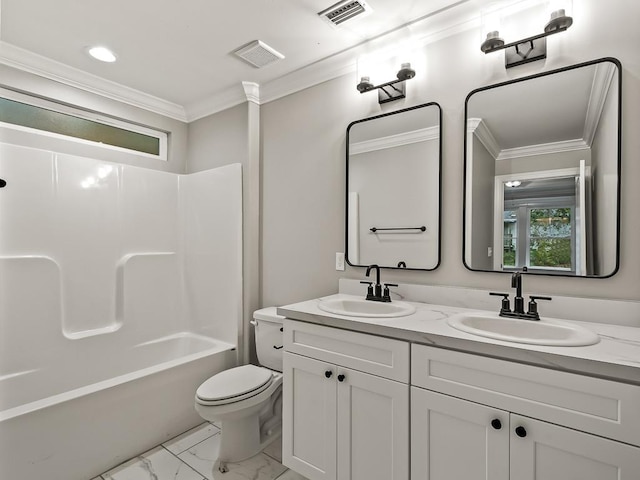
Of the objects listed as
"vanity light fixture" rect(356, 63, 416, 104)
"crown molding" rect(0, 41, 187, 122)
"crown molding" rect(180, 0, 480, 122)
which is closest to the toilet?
"vanity light fixture" rect(356, 63, 416, 104)

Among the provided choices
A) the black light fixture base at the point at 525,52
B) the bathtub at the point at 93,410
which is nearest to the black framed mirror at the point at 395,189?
the black light fixture base at the point at 525,52

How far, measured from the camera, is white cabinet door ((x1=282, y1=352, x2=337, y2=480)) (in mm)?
1533

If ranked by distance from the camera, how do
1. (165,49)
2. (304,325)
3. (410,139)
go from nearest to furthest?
1. (304,325)
2. (410,139)
3. (165,49)

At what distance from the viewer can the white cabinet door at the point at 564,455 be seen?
37.5 inches

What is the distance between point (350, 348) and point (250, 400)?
0.79 metres

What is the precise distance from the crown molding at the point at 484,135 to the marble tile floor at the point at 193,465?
Answer: 198cm

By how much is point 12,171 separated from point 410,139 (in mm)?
2485

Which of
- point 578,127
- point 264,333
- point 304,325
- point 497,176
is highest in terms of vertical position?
point 578,127

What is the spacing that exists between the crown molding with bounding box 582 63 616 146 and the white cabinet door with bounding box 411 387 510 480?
123 cm

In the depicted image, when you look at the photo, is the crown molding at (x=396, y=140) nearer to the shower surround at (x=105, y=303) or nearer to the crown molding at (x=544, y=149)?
the crown molding at (x=544, y=149)

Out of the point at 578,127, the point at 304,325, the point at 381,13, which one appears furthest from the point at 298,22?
the point at 304,325

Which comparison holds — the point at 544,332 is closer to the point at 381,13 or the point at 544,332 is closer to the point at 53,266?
the point at 381,13

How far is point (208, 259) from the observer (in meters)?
2.88

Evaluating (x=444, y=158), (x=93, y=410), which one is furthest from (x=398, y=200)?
(x=93, y=410)
